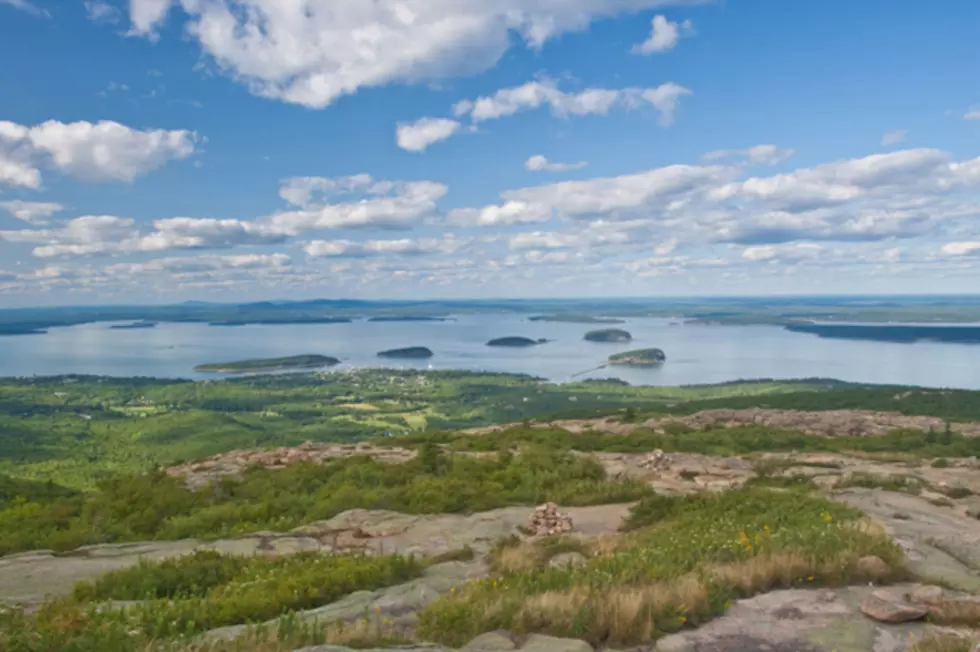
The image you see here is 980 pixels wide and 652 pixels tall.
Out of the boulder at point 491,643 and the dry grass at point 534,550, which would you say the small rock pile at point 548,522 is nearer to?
the dry grass at point 534,550

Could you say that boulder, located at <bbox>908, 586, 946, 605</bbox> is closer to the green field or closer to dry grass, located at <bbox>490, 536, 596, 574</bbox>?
dry grass, located at <bbox>490, 536, 596, 574</bbox>

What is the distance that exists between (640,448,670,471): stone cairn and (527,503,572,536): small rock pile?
8413mm

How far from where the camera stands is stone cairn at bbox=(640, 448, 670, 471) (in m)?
21.8

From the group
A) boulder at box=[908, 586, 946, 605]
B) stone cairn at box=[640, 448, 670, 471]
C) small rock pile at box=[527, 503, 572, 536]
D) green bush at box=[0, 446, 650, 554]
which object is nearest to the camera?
boulder at box=[908, 586, 946, 605]

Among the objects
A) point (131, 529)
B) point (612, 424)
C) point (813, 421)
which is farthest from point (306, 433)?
point (131, 529)

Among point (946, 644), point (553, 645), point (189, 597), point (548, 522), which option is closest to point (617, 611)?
point (553, 645)

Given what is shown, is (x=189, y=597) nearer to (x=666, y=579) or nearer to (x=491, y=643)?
(x=491, y=643)

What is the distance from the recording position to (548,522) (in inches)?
558

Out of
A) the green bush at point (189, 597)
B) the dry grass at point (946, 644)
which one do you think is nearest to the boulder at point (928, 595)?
the dry grass at point (946, 644)

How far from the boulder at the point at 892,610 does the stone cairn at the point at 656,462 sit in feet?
45.7

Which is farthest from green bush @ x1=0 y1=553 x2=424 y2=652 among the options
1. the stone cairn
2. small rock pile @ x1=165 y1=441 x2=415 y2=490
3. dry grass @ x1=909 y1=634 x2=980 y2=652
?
the stone cairn

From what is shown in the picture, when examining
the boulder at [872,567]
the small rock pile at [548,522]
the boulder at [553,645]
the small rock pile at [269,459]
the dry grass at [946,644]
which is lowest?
the small rock pile at [269,459]

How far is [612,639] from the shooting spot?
23.0 feet

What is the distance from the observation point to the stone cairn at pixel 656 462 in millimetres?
21797
